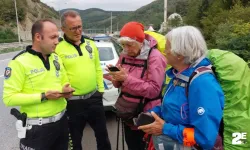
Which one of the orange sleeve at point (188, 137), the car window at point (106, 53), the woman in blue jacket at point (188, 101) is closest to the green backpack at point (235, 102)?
the woman in blue jacket at point (188, 101)

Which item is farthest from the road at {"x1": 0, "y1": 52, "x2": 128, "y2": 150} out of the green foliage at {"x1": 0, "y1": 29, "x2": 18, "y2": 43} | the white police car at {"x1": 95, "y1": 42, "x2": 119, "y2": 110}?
the green foliage at {"x1": 0, "y1": 29, "x2": 18, "y2": 43}

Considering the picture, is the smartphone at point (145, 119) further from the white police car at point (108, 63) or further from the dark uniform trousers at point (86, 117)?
the white police car at point (108, 63)

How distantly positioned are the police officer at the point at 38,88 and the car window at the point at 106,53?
11.1 feet

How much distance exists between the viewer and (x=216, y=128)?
1550 millimetres

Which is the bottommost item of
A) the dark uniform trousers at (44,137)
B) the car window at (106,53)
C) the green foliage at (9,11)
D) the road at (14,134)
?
the road at (14,134)

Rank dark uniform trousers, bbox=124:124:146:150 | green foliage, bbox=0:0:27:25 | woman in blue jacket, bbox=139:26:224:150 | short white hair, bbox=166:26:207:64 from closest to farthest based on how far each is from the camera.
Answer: woman in blue jacket, bbox=139:26:224:150, short white hair, bbox=166:26:207:64, dark uniform trousers, bbox=124:124:146:150, green foliage, bbox=0:0:27:25

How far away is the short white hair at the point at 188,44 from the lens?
5.36ft

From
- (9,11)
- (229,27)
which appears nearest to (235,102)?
(229,27)

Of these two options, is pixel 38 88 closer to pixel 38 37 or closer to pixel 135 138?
pixel 38 37

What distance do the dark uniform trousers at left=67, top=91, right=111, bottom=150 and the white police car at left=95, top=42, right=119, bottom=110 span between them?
1.62 m

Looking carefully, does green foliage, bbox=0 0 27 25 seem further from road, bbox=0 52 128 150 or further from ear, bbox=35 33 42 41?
ear, bbox=35 33 42 41

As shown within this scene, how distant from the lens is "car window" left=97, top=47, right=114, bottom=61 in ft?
19.1

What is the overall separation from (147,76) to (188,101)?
88cm

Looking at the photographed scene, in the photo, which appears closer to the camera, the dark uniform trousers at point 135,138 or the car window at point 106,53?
the dark uniform trousers at point 135,138
